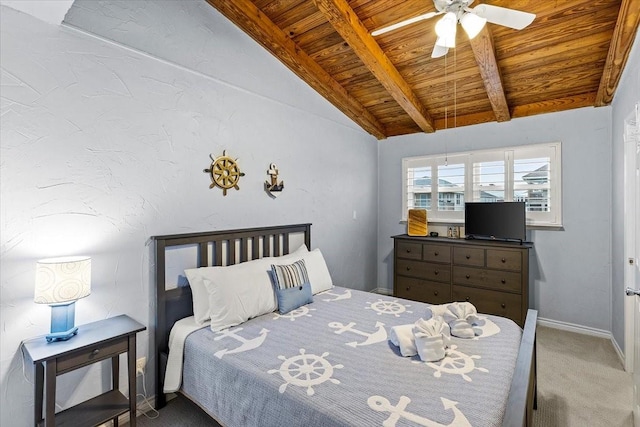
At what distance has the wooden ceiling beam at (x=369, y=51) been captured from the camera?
249 cm

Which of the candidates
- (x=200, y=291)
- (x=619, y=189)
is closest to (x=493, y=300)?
(x=619, y=189)

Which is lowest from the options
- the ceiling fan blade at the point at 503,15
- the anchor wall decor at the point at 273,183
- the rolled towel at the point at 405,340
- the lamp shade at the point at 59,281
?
the rolled towel at the point at 405,340

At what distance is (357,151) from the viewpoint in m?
4.58

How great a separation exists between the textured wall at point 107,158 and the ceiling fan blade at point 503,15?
6.51ft

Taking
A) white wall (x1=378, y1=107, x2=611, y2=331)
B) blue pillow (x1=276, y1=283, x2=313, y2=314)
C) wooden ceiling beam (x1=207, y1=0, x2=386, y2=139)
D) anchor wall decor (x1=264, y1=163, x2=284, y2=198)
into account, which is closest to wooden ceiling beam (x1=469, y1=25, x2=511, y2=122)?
white wall (x1=378, y1=107, x2=611, y2=331)

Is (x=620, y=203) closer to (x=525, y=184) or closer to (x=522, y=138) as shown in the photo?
(x=525, y=184)

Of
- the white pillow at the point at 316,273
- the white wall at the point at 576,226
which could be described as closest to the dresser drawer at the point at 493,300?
the white wall at the point at 576,226

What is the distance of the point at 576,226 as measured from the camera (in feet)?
11.6

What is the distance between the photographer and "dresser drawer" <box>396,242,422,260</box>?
4117 millimetres

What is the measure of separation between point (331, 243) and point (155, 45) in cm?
282

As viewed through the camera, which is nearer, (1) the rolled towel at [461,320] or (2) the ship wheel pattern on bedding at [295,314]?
(1) the rolled towel at [461,320]

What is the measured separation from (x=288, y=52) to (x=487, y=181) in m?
2.95

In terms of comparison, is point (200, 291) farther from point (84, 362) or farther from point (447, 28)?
point (447, 28)

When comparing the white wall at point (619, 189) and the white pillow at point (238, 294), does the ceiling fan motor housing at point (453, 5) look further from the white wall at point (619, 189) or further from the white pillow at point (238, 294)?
the white pillow at point (238, 294)
